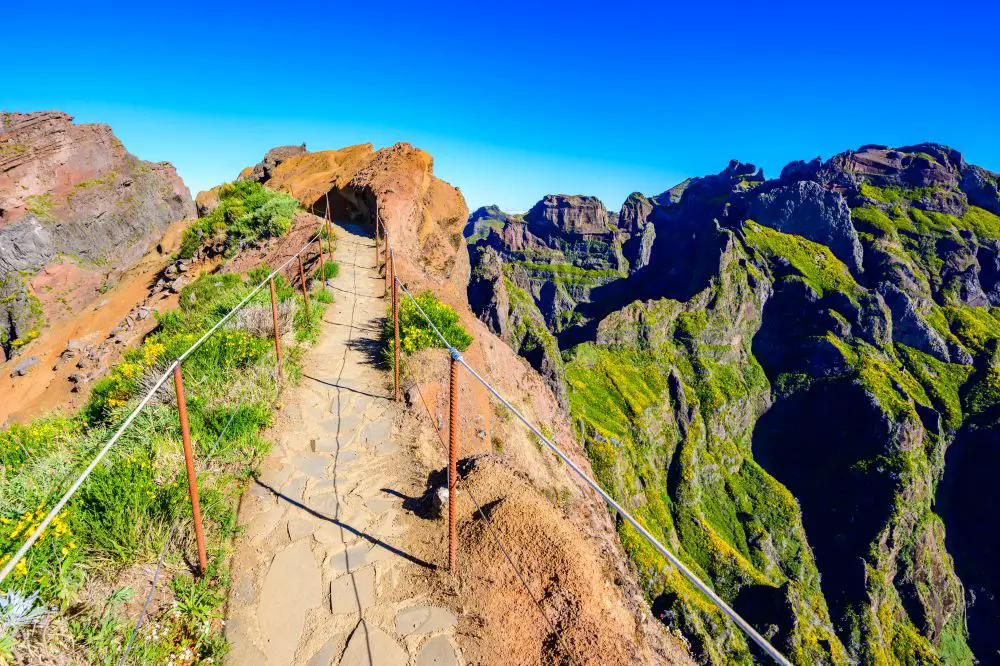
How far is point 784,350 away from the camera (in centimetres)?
9562

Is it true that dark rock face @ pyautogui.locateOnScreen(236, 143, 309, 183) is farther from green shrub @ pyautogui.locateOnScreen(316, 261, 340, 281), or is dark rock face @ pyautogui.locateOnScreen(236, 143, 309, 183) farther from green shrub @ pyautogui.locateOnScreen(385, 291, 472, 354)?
green shrub @ pyautogui.locateOnScreen(385, 291, 472, 354)

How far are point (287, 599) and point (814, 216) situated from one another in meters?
131

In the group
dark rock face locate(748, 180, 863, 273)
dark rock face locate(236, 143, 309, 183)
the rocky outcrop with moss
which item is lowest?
the rocky outcrop with moss

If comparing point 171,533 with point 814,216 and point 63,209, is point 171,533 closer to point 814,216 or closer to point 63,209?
point 63,209

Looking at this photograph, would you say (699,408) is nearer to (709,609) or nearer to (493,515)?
(709,609)

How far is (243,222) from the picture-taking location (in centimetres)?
1734

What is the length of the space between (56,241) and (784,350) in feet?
359

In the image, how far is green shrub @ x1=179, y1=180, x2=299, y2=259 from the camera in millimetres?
17000

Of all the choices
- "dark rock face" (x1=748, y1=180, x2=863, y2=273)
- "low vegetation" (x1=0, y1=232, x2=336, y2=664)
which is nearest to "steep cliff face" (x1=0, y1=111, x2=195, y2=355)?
"low vegetation" (x1=0, y1=232, x2=336, y2=664)

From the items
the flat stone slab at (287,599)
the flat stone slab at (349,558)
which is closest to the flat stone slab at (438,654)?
the flat stone slab at (287,599)

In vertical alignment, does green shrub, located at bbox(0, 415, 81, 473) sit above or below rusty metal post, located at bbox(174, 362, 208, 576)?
below

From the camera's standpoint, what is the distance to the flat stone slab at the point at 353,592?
4016mm

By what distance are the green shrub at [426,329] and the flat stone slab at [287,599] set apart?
4475 mm

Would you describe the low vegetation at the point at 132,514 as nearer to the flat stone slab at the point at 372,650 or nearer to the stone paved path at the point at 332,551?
the stone paved path at the point at 332,551
